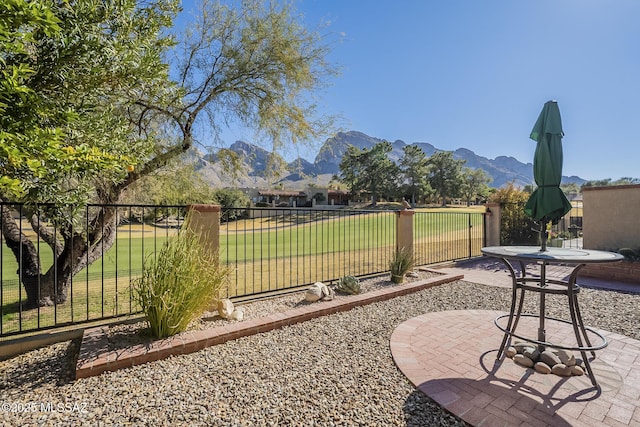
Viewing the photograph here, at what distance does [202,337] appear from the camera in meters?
3.26

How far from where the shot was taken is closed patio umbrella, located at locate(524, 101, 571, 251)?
293 cm

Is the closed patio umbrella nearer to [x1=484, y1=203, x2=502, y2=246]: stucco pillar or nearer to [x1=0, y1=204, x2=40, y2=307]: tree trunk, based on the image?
[x1=0, y1=204, x2=40, y2=307]: tree trunk

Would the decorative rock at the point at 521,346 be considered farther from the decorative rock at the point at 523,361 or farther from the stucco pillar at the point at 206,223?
the stucco pillar at the point at 206,223

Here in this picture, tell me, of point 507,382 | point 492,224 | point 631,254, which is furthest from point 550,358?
point 492,224

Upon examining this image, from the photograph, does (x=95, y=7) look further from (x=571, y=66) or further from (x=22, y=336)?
(x=571, y=66)

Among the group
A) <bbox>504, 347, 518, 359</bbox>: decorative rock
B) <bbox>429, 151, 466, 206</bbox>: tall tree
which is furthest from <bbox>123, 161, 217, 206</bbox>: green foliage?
<bbox>429, 151, 466, 206</bbox>: tall tree

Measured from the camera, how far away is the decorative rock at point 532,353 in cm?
288

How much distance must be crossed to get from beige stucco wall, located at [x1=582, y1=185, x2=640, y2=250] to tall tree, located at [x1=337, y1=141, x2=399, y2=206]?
41366 mm

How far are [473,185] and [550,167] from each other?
58865 millimetres

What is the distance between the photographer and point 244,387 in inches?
98.1

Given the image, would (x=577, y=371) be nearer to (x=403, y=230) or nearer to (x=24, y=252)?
(x=403, y=230)

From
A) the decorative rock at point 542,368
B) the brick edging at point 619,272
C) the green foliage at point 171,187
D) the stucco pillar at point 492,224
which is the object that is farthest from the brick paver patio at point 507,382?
the stucco pillar at point 492,224

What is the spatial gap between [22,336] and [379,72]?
12.2 meters

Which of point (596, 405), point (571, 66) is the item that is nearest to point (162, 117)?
point (596, 405)
